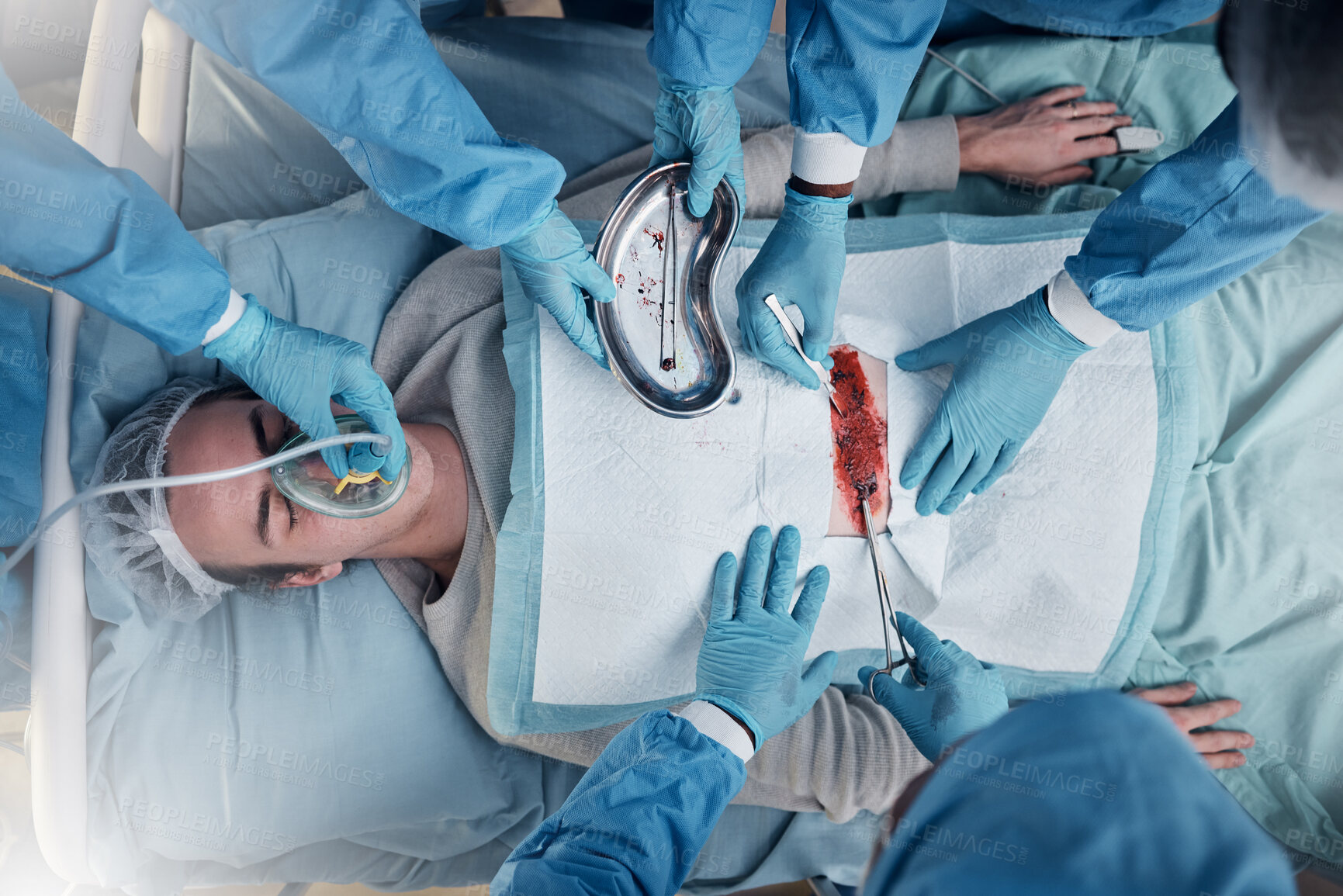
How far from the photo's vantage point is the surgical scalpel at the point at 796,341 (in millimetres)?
1414

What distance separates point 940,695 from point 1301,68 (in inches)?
41.4

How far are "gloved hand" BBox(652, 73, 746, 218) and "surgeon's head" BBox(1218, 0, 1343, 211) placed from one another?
765 millimetres

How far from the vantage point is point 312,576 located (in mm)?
1581

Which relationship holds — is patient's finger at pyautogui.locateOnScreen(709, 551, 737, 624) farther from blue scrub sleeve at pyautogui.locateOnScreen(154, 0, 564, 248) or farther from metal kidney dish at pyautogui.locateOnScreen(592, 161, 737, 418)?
blue scrub sleeve at pyautogui.locateOnScreen(154, 0, 564, 248)

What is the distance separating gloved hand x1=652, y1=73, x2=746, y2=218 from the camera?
1.36 m

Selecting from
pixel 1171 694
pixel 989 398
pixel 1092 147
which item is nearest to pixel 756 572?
pixel 989 398

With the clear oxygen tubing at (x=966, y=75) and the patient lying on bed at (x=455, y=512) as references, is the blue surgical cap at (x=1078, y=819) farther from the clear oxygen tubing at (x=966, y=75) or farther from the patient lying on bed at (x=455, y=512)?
the clear oxygen tubing at (x=966, y=75)

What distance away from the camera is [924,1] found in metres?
1.25

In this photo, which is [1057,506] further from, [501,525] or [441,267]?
[441,267]

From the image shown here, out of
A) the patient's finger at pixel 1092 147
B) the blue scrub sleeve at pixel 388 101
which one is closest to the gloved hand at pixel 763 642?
the blue scrub sleeve at pixel 388 101

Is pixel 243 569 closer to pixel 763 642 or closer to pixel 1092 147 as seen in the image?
pixel 763 642

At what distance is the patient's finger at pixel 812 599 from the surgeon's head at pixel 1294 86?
908mm

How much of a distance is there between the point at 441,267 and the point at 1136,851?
1.58m

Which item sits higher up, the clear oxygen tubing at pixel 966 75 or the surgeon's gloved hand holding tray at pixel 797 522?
the clear oxygen tubing at pixel 966 75
